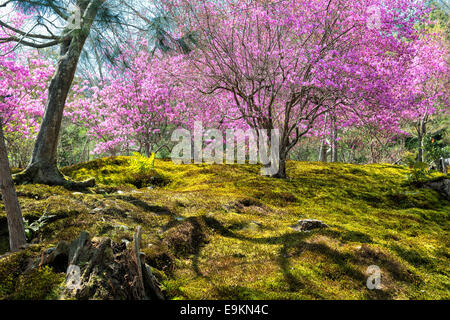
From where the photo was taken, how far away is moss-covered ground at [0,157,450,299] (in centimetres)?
224

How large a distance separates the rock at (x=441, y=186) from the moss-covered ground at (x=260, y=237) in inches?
11.4

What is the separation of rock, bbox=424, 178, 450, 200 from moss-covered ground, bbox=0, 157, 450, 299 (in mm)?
289

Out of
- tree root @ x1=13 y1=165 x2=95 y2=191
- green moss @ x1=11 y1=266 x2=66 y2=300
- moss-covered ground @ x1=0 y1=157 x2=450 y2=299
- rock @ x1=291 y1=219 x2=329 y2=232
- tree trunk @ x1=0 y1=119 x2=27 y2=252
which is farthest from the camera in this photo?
tree root @ x1=13 y1=165 x2=95 y2=191

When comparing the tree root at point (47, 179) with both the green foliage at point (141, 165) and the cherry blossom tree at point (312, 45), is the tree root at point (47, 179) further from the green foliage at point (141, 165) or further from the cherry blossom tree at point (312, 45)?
the cherry blossom tree at point (312, 45)

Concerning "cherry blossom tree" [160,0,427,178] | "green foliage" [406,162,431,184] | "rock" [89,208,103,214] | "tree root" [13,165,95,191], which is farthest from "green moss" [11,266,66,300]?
"green foliage" [406,162,431,184]

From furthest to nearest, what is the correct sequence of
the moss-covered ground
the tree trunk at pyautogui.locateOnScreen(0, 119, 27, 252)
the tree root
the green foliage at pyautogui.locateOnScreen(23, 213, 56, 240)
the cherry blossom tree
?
the cherry blossom tree
the tree root
the green foliage at pyautogui.locateOnScreen(23, 213, 56, 240)
the tree trunk at pyautogui.locateOnScreen(0, 119, 27, 252)
the moss-covered ground

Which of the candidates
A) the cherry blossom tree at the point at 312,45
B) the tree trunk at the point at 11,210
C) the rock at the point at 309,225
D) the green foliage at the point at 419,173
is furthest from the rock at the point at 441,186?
the tree trunk at the point at 11,210

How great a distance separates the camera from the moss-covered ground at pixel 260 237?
2.24 m

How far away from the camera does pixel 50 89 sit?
502cm

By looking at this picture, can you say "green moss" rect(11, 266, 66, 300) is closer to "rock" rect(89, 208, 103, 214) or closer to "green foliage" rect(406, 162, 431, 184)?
"rock" rect(89, 208, 103, 214)

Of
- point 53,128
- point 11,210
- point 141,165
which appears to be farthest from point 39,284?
point 141,165

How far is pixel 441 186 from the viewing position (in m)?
6.36

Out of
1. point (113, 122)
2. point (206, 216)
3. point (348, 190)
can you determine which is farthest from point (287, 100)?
point (113, 122)

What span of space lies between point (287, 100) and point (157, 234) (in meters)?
5.16
